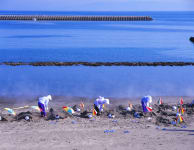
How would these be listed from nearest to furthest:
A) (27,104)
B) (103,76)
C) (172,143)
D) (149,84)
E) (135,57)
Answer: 1. (172,143)
2. (27,104)
3. (149,84)
4. (103,76)
5. (135,57)

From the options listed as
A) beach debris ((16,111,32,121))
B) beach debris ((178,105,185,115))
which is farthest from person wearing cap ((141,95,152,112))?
beach debris ((16,111,32,121))

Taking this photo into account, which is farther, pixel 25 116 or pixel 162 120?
pixel 25 116

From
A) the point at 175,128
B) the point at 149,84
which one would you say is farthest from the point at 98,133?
the point at 149,84

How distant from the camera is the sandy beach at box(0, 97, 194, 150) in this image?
8.10m

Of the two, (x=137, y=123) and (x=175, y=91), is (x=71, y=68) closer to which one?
(x=175, y=91)

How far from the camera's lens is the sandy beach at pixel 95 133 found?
810 cm

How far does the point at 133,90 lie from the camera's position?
1585cm

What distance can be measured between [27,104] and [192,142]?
689 centimetres

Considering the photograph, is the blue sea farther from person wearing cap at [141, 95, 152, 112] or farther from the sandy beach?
the sandy beach

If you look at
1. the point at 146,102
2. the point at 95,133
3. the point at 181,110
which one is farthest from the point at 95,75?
the point at 95,133

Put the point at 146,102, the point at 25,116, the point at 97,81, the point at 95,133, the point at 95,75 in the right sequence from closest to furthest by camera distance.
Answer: the point at 95,133, the point at 25,116, the point at 146,102, the point at 97,81, the point at 95,75

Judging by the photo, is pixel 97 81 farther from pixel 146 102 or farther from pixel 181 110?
pixel 181 110

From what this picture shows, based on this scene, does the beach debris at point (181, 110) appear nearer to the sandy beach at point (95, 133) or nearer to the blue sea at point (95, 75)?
the sandy beach at point (95, 133)

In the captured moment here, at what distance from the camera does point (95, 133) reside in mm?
9023
